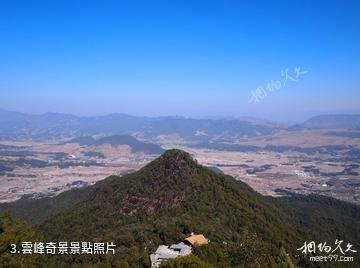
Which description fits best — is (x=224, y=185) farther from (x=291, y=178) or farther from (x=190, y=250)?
(x=291, y=178)

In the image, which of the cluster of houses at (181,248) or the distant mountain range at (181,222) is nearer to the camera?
the distant mountain range at (181,222)

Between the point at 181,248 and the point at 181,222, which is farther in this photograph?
the point at 181,222

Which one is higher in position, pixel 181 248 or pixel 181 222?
pixel 181 222

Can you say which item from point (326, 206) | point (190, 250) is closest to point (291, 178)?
point (326, 206)

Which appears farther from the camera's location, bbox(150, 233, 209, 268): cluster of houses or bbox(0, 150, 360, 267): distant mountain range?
bbox(150, 233, 209, 268): cluster of houses
